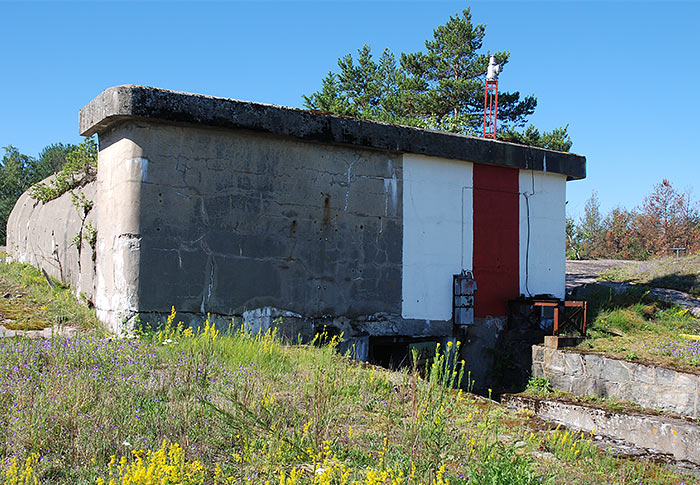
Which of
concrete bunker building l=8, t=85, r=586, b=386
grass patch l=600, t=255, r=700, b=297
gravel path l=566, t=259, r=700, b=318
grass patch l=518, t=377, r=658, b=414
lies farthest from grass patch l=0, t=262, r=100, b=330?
grass patch l=600, t=255, r=700, b=297

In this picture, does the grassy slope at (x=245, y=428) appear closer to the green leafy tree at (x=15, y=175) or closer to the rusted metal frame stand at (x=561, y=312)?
the rusted metal frame stand at (x=561, y=312)

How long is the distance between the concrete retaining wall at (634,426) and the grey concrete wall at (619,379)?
1.57ft

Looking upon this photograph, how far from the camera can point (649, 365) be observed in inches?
285

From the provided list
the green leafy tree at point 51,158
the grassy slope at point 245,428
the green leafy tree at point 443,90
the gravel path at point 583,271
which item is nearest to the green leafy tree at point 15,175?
the green leafy tree at point 51,158

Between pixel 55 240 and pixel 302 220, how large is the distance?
4207 millimetres

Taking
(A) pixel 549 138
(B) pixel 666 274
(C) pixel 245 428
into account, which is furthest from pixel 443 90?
(C) pixel 245 428

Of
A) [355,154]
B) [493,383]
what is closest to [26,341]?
[355,154]

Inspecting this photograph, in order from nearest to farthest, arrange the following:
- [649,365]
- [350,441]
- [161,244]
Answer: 1. [350,441]
2. [161,244]
3. [649,365]

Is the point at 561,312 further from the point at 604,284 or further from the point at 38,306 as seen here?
the point at 38,306

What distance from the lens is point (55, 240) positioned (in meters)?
9.21

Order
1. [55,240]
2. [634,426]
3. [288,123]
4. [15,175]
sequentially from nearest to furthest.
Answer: [634,426], [288,123], [55,240], [15,175]

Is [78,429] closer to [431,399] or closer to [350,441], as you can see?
[350,441]

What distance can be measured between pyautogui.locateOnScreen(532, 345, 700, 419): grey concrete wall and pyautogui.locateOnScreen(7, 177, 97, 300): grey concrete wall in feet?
19.5

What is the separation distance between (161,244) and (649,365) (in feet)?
18.6
